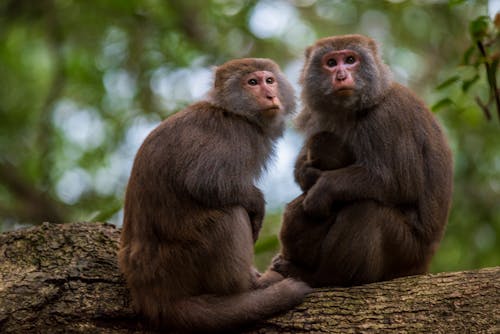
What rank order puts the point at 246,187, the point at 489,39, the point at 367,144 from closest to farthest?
the point at 246,187, the point at 367,144, the point at 489,39

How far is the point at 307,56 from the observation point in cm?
727

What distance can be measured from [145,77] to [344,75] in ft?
26.4

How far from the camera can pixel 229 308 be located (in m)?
5.49

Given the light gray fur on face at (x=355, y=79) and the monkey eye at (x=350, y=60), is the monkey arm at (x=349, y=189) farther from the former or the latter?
the monkey eye at (x=350, y=60)

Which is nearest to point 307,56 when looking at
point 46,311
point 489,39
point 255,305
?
point 489,39

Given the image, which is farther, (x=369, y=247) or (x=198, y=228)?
(x=369, y=247)

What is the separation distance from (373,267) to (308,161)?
125 centimetres

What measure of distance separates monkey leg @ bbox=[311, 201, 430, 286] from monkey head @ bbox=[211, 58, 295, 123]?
3.85 ft

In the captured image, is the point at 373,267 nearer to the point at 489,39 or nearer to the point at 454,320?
the point at 454,320

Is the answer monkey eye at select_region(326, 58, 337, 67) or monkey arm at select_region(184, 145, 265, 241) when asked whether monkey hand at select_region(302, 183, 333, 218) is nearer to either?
monkey arm at select_region(184, 145, 265, 241)

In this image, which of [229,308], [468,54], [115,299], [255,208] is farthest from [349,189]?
[115,299]

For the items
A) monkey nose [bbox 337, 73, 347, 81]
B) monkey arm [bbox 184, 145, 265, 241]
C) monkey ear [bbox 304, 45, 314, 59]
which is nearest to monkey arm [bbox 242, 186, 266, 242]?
monkey arm [bbox 184, 145, 265, 241]

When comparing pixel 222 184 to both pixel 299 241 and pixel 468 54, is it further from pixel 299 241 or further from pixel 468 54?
pixel 468 54

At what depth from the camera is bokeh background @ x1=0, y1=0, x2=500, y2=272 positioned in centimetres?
1275
